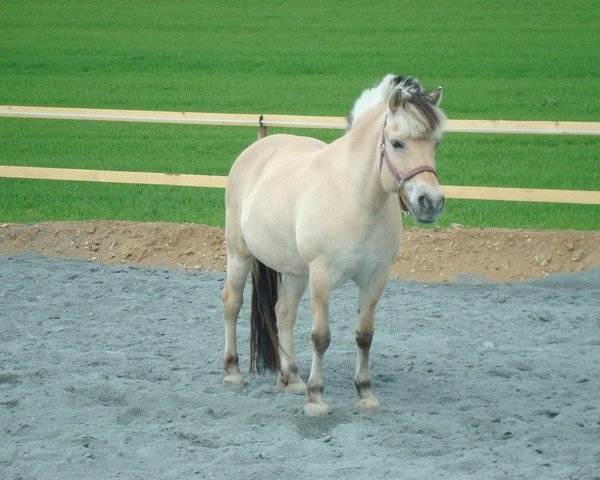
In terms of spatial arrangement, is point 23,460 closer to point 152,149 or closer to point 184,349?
point 184,349

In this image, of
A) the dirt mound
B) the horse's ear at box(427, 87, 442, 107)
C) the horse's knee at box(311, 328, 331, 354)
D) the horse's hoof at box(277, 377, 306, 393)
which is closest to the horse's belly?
the horse's knee at box(311, 328, 331, 354)

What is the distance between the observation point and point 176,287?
8867mm

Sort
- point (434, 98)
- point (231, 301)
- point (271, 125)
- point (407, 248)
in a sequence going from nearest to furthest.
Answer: point (434, 98) < point (231, 301) < point (407, 248) < point (271, 125)

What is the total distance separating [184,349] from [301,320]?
1.14 meters

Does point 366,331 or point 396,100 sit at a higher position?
point 396,100

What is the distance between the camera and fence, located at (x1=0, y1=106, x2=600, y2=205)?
9.17m

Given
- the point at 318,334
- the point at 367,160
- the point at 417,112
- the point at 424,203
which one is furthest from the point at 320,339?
the point at 417,112

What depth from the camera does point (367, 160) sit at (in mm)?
5574

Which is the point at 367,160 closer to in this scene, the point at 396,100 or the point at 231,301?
the point at 396,100

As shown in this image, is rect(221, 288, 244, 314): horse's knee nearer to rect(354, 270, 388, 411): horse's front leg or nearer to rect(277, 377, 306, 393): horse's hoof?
rect(277, 377, 306, 393): horse's hoof

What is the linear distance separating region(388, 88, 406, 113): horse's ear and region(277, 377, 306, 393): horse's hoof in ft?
6.31

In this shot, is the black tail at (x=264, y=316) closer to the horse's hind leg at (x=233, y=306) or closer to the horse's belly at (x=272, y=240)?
the horse's hind leg at (x=233, y=306)

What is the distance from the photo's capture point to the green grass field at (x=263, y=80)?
1251 cm

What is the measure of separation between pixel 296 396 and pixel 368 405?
535 millimetres
